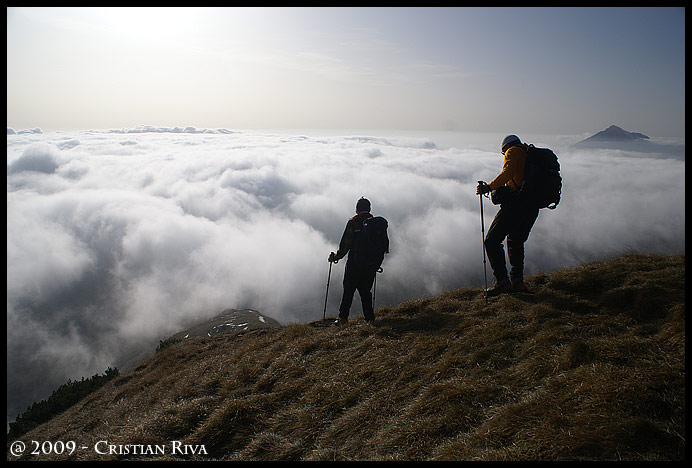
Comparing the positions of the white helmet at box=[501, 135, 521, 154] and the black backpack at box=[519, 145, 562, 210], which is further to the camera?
the white helmet at box=[501, 135, 521, 154]

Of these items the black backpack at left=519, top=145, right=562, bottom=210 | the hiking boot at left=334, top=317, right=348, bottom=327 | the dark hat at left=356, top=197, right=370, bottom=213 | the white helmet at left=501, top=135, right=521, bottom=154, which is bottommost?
the hiking boot at left=334, top=317, right=348, bottom=327

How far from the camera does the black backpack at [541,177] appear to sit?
7.89m

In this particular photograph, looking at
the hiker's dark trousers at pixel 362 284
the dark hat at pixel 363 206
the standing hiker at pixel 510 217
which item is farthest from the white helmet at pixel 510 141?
the hiker's dark trousers at pixel 362 284

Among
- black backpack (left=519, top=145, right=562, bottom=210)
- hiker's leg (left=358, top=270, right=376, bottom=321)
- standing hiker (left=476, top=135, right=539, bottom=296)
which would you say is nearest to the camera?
black backpack (left=519, top=145, right=562, bottom=210)

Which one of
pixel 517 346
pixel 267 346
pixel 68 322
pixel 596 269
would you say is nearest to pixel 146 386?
pixel 267 346

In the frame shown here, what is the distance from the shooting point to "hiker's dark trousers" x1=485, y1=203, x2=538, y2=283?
838cm

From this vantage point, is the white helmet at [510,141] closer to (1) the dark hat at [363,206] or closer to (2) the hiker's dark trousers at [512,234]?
(2) the hiker's dark trousers at [512,234]

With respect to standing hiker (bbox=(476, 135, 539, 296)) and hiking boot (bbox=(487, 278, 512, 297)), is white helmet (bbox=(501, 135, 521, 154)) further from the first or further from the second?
hiking boot (bbox=(487, 278, 512, 297))

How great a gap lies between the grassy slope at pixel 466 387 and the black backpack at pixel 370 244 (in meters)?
1.75

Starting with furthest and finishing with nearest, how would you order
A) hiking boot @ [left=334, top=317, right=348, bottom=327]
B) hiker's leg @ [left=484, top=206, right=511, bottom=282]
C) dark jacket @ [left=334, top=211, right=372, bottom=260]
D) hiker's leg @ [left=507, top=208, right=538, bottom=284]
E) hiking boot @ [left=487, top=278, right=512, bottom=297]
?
1. hiking boot @ [left=334, top=317, right=348, bottom=327]
2. dark jacket @ [left=334, top=211, right=372, bottom=260]
3. hiking boot @ [left=487, top=278, right=512, bottom=297]
4. hiker's leg @ [left=484, top=206, right=511, bottom=282]
5. hiker's leg @ [left=507, top=208, right=538, bottom=284]

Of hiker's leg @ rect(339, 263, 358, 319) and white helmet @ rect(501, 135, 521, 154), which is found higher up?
white helmet @ rect(501, 135, 521, 154)

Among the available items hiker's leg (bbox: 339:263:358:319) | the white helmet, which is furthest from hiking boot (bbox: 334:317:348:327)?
the white helmet

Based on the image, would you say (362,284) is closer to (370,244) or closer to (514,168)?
(370,244)
